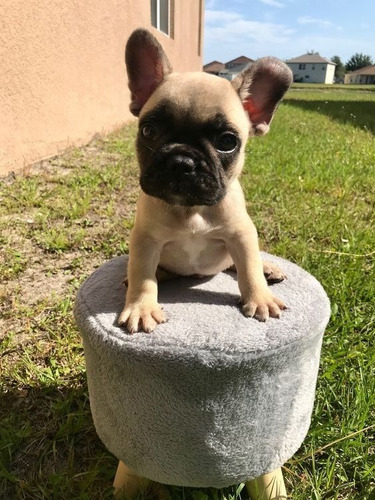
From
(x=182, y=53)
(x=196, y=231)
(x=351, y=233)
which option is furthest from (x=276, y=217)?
(x=182, y=53)

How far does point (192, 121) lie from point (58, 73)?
5.68 m

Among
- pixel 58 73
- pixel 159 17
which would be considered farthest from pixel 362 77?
pixel 58 73

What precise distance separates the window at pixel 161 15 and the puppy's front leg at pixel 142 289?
38.4 feet

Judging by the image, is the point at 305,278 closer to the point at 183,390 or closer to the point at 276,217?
the point at 183,390

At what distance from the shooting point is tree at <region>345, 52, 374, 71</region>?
117 metres

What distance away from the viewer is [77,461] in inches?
93.0

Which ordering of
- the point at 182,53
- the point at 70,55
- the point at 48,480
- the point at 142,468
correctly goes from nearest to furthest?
the point at 142,468
the point at 48,480
the point at 70,55
the point at 182,53

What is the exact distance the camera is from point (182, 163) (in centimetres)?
181

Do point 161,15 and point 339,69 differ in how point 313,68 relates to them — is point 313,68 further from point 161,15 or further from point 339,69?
point 161,15

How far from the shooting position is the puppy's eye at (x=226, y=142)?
6.45 ft

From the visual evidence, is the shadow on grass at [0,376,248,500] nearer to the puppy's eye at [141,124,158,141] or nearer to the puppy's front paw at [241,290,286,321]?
the puppy's front paw at [241,290,286,321]

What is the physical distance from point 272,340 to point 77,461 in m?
1.31

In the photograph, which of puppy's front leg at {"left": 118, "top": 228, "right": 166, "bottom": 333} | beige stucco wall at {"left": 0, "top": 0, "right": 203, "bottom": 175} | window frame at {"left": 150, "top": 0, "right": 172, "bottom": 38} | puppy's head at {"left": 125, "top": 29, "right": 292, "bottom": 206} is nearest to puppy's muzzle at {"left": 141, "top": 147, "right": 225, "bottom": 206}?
puppy's head at {"left": 125, "top": 29, "right": 292, "bottom": 206}

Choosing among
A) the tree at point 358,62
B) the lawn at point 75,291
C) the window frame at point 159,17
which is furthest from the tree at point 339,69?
the lawn at point 75,291
